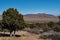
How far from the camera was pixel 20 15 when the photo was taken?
183ft

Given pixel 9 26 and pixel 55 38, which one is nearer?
pixel 55 38

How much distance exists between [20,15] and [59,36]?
1151 inches

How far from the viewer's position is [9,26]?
53.8 metres

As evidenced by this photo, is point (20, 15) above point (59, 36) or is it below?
above

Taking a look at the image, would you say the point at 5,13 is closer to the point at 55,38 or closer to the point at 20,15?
the point at 20,15

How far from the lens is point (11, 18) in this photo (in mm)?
54281

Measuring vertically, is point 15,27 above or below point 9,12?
below

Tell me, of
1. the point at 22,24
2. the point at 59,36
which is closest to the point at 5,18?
the point at 22,24

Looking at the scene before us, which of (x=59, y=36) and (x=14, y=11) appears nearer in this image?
(x=59, y=36)

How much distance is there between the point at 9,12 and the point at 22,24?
16.3ft

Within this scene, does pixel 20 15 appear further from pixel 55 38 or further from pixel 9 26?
pixel 55 38

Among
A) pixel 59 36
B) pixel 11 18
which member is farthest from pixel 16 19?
pixel 59 36

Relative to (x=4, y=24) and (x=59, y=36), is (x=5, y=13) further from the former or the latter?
(x=59, y=36)

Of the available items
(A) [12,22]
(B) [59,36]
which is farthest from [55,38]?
(A) [12,22]
